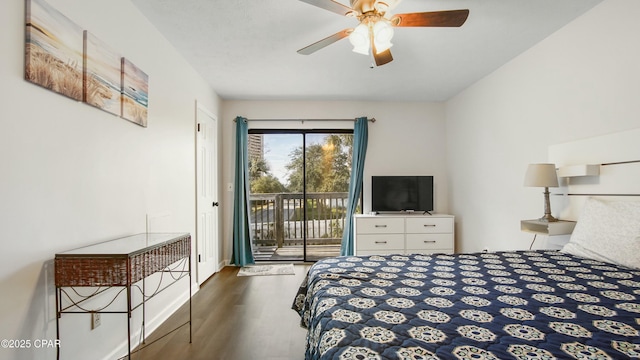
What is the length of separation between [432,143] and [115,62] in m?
4.22

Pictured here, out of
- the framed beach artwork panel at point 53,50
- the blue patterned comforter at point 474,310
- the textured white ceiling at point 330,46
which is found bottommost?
the blue patterned comforter at point 474,310

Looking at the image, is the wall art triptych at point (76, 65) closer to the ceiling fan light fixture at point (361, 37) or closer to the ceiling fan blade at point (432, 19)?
the ceiling fan light fixture at point (361, 37)

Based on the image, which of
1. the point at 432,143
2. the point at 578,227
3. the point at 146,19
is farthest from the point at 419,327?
the point at 432,143

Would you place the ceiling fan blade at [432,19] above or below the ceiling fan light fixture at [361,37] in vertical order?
above

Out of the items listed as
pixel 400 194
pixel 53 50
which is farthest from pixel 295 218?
pixel 53 50

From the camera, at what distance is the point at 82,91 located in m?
1.71

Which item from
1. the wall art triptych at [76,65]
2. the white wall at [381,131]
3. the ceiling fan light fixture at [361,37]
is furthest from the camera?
the white wall at [381,131]

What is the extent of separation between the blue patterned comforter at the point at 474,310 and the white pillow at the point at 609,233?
0.27ft

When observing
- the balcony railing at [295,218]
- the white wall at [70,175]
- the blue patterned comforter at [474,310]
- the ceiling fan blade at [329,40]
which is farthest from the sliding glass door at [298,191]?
the blue patterned comforter at [474,310]

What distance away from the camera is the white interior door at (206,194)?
363 cm

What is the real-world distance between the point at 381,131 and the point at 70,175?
13.0 ft

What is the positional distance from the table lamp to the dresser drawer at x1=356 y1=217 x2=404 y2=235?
1904mm

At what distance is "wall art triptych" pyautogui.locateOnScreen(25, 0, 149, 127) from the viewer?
1423 millimetres

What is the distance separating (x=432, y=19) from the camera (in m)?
1.93
